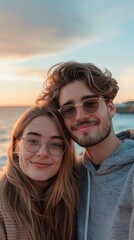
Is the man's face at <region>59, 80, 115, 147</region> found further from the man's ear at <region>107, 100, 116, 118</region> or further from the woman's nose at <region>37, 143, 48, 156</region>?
the woman's nose at <region>37, 143, 48, 156</region>

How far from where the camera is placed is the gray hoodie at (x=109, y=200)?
2.73m

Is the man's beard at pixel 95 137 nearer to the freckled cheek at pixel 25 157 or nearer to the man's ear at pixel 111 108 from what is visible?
the man's ear at pixel 111 108

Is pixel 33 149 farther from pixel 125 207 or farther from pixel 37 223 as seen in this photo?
pixel 125 207

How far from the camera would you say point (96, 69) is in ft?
10.9

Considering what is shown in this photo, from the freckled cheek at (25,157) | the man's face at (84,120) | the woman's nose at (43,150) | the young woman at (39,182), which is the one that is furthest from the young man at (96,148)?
the freckled cheek at (25,157)

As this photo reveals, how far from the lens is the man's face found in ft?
9.95

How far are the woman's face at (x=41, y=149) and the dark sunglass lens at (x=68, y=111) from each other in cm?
13

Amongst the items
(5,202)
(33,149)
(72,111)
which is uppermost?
(72,111)

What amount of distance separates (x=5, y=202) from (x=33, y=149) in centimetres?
52

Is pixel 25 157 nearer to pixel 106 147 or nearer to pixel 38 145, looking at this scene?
pixel 38 145

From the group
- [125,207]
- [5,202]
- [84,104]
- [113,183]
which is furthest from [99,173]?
[5,202]

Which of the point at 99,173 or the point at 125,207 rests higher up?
the point at 99,173

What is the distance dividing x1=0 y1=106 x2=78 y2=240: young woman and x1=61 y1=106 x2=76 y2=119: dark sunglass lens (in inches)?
3.8

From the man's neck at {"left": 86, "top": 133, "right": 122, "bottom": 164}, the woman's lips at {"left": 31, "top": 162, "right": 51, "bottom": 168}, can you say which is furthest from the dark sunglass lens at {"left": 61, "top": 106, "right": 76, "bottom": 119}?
the woman's lips at {"left": 31, "top": 162, "right": 51, "bottom": 168}
